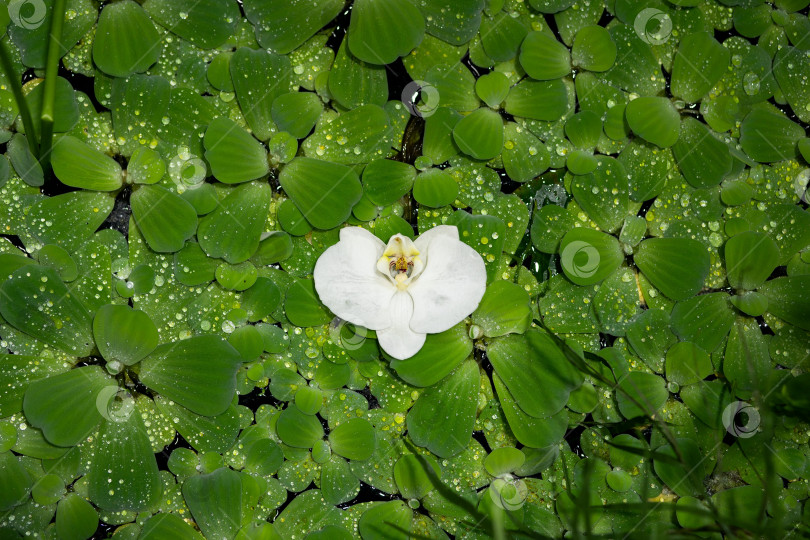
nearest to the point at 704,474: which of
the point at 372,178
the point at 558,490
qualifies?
the point at 558,490

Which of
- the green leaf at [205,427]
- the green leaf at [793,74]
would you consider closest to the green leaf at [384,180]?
the green leaf at [205,427]

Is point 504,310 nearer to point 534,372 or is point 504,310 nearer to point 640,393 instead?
point 534,372

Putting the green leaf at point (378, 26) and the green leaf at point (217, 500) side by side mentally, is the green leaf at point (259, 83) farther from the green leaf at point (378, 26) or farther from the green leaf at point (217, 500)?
the green leaf at point (217, 500)

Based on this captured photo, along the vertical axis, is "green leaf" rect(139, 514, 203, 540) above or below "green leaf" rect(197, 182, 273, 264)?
below

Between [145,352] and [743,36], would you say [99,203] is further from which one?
[743,36]

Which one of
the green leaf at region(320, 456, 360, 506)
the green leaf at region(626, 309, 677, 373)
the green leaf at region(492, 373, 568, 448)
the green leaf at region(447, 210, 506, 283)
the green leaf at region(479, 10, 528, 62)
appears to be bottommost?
the green leaf at region(320, 456, 360, 506)

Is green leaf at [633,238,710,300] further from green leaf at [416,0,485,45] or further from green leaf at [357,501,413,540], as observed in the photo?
green leaf at [357,501,413,540]

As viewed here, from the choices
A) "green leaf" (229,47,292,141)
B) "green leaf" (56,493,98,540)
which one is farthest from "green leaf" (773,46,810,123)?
"green leaf" (56,493,98,540)
